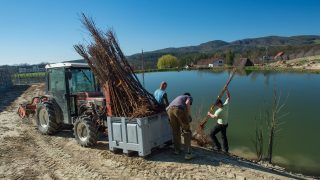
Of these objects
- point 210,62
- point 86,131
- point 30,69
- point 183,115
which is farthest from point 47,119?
point 210,62

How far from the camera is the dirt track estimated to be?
7035mm

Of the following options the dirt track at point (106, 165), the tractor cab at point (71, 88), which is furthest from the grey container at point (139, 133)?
the tractor cab at point (71, 88)

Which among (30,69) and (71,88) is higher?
(30,69)

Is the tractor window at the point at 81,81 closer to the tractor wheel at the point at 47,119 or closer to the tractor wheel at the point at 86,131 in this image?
the tractor wheel at the point at 47,119

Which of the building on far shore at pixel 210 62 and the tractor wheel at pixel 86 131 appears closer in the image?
the tractor wheel at pixel 86 131

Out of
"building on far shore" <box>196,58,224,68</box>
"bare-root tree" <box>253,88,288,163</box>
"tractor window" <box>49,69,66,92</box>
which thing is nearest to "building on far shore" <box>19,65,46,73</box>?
"tractor window" <box>49,69,66,92</box>

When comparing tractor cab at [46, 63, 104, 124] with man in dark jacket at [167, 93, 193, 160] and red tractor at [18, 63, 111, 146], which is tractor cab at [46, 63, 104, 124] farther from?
man in dark jacket at [167, 93, 193, 160]

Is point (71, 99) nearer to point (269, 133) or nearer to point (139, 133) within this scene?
point (139, 133)

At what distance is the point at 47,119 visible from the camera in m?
10.8

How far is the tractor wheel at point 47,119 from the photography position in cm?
1042

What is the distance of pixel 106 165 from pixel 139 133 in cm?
107

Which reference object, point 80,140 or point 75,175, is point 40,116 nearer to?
point 80,140

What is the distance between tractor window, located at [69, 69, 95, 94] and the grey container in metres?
2.60

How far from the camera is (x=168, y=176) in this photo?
6887mm
